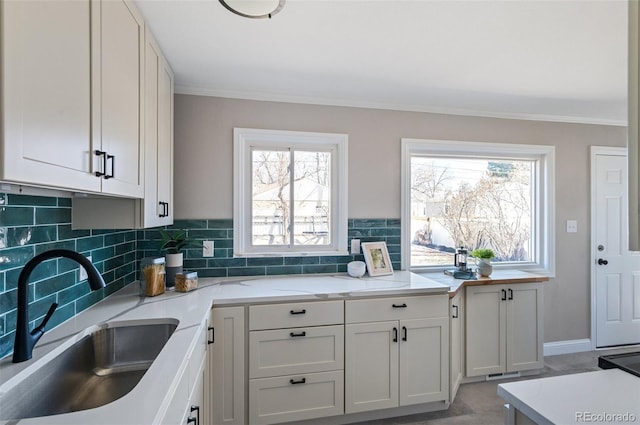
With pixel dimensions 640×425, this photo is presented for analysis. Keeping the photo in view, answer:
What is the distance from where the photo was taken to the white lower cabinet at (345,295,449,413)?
6.68 feet

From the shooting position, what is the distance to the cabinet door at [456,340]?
223cm

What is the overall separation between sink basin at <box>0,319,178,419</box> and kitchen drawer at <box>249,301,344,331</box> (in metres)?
0.54

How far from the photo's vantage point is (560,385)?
974 mm

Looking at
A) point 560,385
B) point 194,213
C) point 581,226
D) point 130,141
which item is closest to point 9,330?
point 130,141

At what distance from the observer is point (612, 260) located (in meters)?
3.25

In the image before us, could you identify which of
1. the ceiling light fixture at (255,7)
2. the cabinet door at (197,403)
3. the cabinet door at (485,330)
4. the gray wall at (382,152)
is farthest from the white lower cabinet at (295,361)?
the ceiling light fixture at (255,7)

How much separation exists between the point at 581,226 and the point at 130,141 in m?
3.87

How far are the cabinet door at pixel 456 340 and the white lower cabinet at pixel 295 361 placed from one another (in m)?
0.80

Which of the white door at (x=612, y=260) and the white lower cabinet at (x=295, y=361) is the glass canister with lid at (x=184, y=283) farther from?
the white door at (x=612, y=260)

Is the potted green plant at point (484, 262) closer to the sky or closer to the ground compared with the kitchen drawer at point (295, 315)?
closer to the sky

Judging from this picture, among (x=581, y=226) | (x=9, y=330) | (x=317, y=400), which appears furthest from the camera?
(x=581, y=226)

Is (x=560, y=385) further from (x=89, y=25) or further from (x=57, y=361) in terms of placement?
(x=89, y=25)

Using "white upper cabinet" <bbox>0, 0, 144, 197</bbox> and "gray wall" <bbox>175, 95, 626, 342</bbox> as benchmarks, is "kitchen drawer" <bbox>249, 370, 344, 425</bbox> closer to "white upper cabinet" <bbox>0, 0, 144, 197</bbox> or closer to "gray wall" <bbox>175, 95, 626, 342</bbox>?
"gray wall" <bbox>175, 95, 626, 342</bbox>

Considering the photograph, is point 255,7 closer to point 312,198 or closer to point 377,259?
point 312,198
